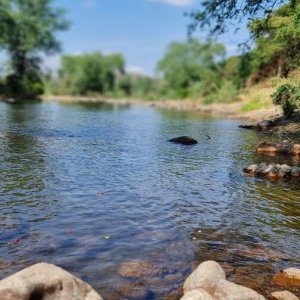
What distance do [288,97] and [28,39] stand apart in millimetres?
64914

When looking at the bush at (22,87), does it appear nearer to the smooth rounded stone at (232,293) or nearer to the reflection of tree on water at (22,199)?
the reflection of tree on water at (22,199)

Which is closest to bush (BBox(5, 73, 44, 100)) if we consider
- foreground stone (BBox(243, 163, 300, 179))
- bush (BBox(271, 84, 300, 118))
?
bush (BBox(271, 84, 300, 118))

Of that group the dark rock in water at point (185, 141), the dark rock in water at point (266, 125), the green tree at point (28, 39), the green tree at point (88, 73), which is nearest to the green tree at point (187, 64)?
the green tree at point (88, 73)

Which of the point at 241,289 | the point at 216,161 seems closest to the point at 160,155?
the point at 216,161

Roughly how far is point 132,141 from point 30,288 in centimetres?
2083

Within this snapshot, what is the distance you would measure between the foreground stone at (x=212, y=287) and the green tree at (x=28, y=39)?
75428 millimetres

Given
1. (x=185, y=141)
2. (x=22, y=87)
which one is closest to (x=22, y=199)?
(x=185, y=141)

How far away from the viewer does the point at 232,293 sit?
24.4ft

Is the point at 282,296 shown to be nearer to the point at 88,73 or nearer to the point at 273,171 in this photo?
the point at 273,171

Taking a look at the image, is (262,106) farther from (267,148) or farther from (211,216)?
(211,216)

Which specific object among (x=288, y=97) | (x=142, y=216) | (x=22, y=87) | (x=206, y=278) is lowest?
(x=22, y=87)

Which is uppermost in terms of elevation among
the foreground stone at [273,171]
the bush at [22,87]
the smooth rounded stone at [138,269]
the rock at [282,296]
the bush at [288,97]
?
the bush at [288,97]

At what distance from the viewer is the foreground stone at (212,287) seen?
7.20 meters

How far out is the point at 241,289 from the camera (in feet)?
24.7
